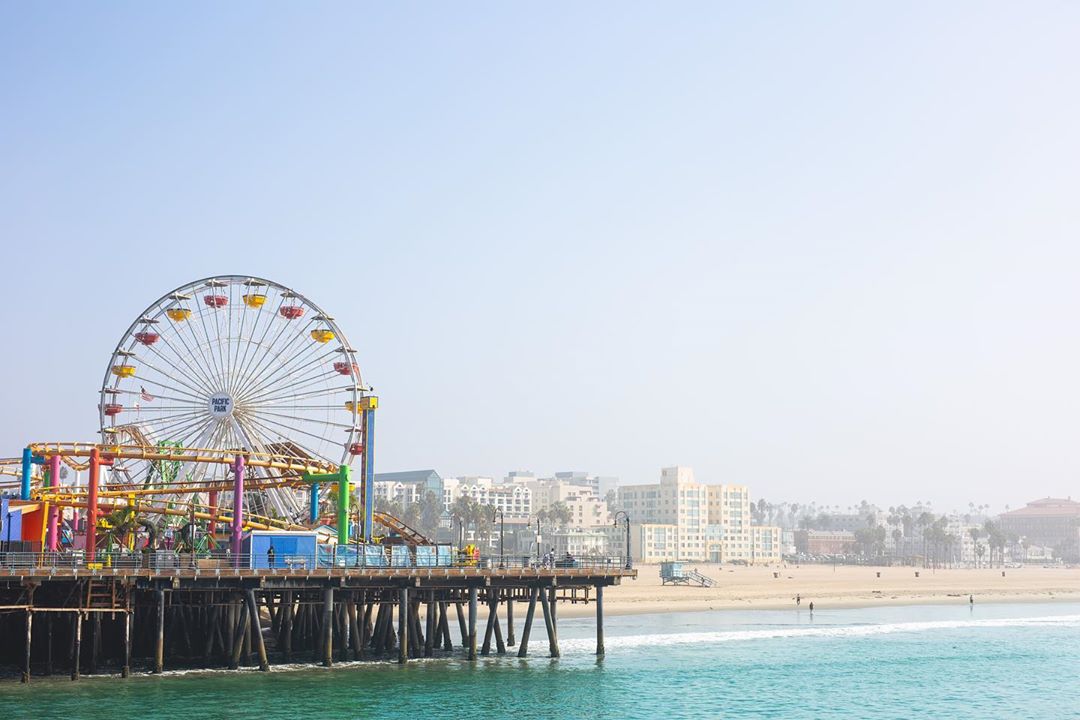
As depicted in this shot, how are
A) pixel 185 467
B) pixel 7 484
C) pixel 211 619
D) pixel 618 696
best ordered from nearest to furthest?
pixel 618 696
pixel 211 619
pixel 7 484
pixel 185 467

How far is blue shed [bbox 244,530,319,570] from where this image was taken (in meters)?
58.3

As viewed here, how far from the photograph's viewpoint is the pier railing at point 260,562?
180 feet

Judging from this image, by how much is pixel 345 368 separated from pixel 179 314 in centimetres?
1109

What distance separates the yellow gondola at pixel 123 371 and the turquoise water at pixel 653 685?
→ 3056 centimetres

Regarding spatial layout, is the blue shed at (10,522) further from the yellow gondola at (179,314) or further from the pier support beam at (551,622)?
the pier support beam at (551,622)

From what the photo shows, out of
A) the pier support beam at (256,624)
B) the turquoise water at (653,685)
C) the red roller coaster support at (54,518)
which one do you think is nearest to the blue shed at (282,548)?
the pier support beam at (256,624)

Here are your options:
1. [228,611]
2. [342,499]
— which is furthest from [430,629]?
[228,611]

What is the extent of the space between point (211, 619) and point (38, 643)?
25.4 feet

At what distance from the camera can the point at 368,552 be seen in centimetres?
6069

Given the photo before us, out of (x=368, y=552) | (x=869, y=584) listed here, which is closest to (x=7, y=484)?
(x=368, y=552)

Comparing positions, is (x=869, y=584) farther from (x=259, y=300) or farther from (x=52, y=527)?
(x=52, y=527)

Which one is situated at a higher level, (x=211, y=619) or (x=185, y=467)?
(x=185, y=467)

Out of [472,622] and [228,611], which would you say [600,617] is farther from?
[228,611]

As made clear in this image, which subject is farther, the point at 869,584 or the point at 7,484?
the point at 869,584
